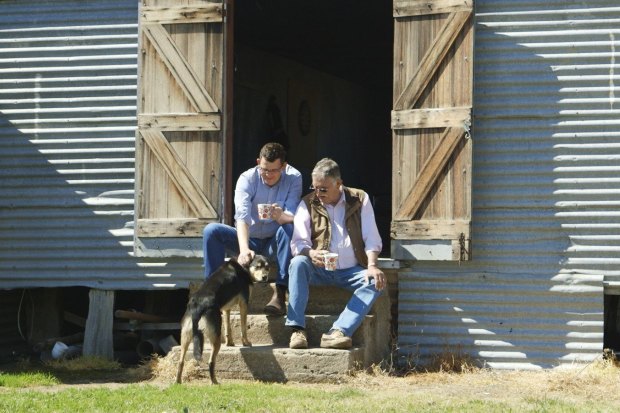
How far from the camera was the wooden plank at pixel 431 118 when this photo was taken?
8.99m

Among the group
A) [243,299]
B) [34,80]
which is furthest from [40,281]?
[243,299]

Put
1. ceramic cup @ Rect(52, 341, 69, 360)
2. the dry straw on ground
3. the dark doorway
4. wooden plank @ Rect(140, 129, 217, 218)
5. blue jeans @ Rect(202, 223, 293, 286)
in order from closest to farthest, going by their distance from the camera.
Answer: the dry straw on ground, blue jeans @ Rect(202, 223, 293, 286), wooden plank @ Rect(140, 129, 217, 218), ceramic cup @ Rect(52, 341, 69, 360), the dark doorway

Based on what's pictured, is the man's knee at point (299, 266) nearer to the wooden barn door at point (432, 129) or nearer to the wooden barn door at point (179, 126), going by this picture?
the wooden barn door at point (432, 129)

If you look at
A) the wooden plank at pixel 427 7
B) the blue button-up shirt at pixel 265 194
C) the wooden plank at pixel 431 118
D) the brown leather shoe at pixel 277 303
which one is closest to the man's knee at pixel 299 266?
the brown leather shoe at pixel 277 303

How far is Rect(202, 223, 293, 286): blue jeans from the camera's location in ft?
28.8

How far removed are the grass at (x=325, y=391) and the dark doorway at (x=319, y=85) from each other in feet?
15.2

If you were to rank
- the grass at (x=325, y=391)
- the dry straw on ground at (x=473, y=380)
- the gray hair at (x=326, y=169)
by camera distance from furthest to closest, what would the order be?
the gray hair at (x=326, y=169) < the dry straw on ground at (x=473, y=380) < the grass at (x=325, y=391)

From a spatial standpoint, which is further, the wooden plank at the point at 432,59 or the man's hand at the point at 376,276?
the wooden plank at the point at 432,59

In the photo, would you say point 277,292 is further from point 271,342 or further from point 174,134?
point 174,134

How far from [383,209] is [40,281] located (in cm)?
525

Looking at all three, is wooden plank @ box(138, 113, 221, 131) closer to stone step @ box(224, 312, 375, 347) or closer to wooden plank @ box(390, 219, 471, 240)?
stone step @ box(224, 312, 375, 347)

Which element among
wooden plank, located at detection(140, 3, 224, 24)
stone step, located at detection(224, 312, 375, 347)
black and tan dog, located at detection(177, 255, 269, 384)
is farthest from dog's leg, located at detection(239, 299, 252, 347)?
wooden plank, located at detection(140, 3, 224, 24)

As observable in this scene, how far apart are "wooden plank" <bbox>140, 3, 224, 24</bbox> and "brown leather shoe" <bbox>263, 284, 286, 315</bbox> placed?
2.39m

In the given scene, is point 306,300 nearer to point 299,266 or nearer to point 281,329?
point 299,266
